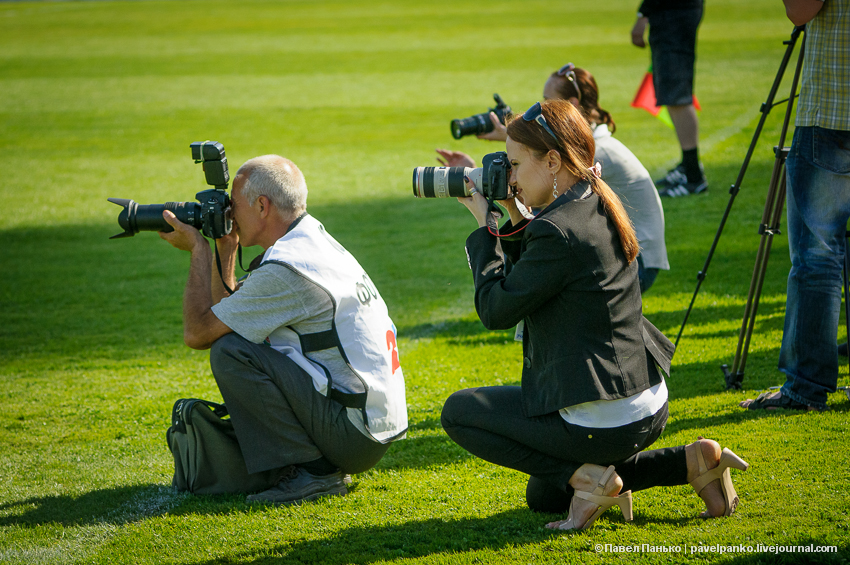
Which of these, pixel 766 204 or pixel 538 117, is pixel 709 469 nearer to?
pixel 538 117

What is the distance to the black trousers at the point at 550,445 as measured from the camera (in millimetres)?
2699

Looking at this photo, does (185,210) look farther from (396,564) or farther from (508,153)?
(396,564)

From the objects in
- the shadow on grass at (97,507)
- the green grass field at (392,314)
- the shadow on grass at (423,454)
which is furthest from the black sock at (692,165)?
the shadow on grass at (97,507)

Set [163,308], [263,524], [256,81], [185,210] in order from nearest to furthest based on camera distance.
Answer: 1. [263,524]
2. [185,210]
3. [163,308]
4. [256,81]

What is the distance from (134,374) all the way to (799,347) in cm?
383

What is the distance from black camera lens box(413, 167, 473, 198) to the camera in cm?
314

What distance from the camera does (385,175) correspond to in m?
11.5

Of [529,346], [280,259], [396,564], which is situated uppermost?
[280,259]

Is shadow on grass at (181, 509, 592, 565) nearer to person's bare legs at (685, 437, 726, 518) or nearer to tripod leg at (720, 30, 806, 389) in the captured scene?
person's bare legs at (685, 437, 726, 518)

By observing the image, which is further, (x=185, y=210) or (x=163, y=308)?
(x=163, y=308)

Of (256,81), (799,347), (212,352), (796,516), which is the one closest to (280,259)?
(212,352)

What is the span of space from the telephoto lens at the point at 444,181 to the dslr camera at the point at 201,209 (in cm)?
83

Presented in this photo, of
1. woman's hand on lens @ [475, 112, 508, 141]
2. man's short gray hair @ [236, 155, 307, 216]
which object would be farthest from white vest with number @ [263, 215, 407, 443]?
woman's hand on lens @ [475, 112, 508, 141]

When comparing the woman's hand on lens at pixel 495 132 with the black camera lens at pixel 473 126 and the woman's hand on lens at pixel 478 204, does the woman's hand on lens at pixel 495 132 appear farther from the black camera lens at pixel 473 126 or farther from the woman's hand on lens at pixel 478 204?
the woman's hand on lens at pixel 478 204
